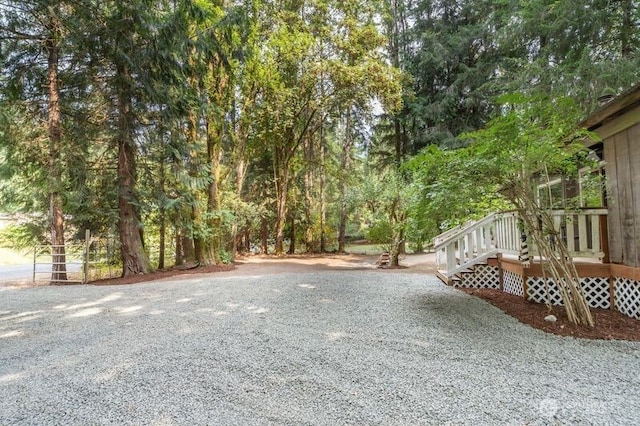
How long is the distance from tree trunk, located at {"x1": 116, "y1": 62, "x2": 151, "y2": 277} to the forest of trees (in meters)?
0.04

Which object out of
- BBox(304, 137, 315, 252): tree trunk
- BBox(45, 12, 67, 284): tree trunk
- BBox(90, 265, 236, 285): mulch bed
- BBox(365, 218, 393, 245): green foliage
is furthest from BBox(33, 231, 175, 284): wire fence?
BBox(304, 137, 315, 252): tree trunk

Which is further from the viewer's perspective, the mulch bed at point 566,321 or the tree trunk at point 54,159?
the tree trunk at point 54,159

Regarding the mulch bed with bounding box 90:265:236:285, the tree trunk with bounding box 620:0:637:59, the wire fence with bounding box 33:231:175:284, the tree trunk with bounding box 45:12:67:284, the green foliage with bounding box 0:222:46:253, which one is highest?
the tree trunk with bounding box 620:0:637:59

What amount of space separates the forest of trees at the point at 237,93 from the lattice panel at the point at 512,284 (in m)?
1.33

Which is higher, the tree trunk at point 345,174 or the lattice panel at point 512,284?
the tree trunk at point 345,174

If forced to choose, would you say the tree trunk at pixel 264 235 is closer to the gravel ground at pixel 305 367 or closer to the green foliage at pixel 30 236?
the green foliage at pixel 30 236

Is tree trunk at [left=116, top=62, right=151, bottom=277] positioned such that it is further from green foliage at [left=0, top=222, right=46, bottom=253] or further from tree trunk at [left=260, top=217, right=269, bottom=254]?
tree trunk at [left=260, top=217, right=269, bottom=254]

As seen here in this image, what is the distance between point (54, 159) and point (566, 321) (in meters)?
10.7

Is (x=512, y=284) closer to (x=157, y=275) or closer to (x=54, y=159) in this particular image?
(x=157, y=275)

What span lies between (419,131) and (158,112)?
455 inches

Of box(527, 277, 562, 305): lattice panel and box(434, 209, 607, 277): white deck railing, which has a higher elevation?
box(434, 209, 607, 277): white deck railing

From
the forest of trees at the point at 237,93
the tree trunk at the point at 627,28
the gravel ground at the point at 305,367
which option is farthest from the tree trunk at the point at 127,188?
the tree trunk at the point at 627,28

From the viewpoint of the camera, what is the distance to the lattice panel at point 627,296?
4.61 meters

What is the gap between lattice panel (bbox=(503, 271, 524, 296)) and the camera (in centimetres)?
579
